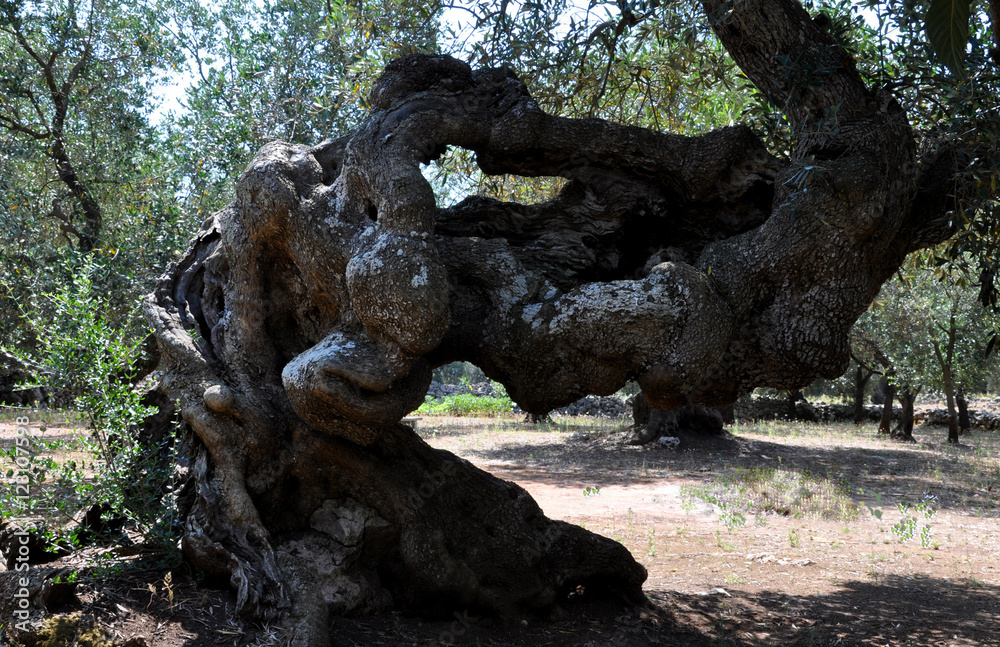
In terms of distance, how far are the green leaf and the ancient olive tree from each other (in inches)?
41.9

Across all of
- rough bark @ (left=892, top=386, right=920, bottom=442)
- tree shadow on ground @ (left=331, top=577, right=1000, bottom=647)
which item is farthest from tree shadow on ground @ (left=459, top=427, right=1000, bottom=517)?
tree shadow on ground @ (left=331, top=577, right=1000, bottom=647)

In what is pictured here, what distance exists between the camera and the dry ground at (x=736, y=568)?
4.52 meters

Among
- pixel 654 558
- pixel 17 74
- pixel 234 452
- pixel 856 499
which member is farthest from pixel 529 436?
pixel 234 452

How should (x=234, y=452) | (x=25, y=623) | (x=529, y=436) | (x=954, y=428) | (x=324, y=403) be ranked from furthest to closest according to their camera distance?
1. (x=529, y=436)
2. (x=954, y=428)
3. (x=234, y=452)
4. (x=324, y=403)
5. (x=25, y=623)

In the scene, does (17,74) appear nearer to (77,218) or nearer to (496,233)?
(77,218)

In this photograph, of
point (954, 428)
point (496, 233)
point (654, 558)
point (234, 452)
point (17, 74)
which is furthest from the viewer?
point (954, 428)

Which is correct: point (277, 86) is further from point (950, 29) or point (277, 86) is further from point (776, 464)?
point (776, 464)

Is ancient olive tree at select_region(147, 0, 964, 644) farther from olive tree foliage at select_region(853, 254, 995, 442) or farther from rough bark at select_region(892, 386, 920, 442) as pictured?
rough bark at select_region(892, 386, 920, 442)

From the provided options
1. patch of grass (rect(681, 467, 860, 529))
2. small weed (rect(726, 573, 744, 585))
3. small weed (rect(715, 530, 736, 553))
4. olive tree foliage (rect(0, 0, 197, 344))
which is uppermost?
olive tree foliage (rect(0, 0, 197, 344))

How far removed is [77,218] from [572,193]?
9461mm

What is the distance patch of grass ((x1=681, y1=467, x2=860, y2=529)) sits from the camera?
9812 mm

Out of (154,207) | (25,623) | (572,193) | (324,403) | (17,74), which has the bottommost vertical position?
(25,623)

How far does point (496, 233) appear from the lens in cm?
564

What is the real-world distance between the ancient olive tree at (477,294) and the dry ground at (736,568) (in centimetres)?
35
